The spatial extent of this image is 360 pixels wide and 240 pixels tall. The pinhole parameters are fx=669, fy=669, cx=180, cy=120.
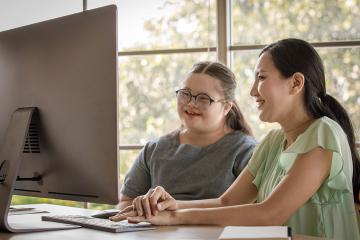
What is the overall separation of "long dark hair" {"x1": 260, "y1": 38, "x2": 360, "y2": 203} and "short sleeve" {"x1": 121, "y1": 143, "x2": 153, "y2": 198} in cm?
93

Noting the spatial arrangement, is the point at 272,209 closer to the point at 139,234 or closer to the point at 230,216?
the point at 230,216

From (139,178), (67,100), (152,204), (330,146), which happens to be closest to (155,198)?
(152,204)

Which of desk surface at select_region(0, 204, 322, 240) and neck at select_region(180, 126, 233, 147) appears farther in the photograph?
neck at select_region(180, 126, 233, 147)

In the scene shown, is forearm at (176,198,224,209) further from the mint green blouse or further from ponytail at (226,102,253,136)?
ponytail at (226,102,253,136)

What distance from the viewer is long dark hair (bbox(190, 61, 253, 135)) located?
288cm

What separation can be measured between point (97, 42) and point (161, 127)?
225 cm

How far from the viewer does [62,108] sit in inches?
71.4

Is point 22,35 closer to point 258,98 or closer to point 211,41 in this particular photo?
point 258,98

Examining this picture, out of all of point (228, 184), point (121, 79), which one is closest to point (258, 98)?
point (228, 184)

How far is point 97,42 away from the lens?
67.2 inches

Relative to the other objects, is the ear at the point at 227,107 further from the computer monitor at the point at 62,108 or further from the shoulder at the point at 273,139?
the computer monitor at the point at 62,108

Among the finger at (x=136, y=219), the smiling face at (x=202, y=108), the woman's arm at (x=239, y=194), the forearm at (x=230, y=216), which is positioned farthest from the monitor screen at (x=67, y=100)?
the smiling face at (x=202, y=108)

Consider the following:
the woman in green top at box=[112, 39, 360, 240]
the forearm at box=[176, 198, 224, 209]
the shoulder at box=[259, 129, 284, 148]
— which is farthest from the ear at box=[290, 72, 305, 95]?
the forearm at box=[176, 198, 224, 209]

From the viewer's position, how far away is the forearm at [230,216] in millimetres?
1986
